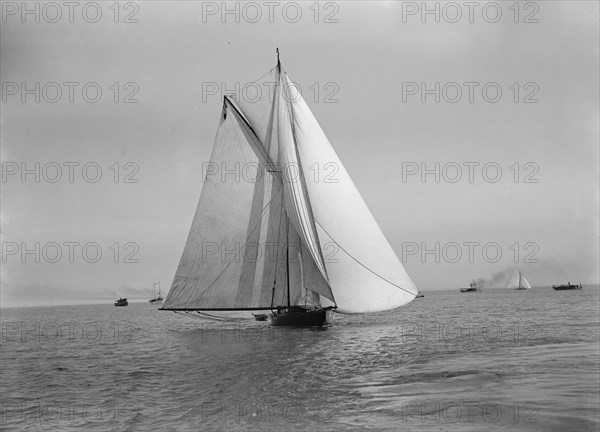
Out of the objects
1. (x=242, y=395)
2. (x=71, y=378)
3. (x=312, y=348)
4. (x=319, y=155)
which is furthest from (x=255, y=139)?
(x=242, y=395)

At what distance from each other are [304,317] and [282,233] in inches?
225

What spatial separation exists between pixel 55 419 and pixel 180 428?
396 cm

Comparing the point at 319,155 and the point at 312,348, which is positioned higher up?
the point at 319,155

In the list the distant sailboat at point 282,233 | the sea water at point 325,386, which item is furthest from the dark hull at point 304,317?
the sea water at point 325,386

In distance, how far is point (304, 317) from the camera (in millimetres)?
38219

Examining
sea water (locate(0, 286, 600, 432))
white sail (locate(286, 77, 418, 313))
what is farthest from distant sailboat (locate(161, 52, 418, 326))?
sea water (locate(0, 286, 600, 432))

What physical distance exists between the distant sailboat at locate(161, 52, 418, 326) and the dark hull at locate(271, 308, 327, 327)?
0.06m

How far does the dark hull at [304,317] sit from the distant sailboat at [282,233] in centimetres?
6

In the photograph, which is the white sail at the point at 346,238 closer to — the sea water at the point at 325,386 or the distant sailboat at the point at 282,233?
the distant sailboat at the point at 282,233

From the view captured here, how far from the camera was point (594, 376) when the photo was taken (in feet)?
55.1

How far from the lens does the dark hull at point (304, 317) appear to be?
1500 inches

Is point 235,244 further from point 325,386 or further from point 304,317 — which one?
point 325,386

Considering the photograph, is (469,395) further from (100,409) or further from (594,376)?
(100,409)

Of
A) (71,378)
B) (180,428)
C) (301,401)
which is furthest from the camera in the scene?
(71,378)
